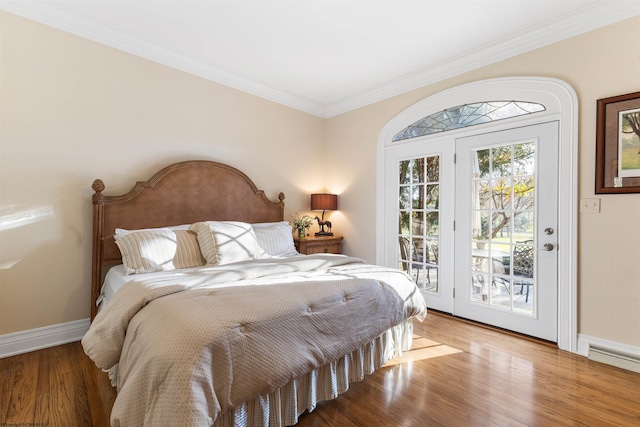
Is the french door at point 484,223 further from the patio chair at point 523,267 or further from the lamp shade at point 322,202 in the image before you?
the lamp shade at point 322,202

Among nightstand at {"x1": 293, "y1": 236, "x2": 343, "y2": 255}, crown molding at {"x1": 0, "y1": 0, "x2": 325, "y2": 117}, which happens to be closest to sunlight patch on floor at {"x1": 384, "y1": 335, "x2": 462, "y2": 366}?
nightstand at {"x1": 293, "y1": 236, "x2": 343, "y2": 255}

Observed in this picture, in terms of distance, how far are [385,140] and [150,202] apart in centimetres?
270

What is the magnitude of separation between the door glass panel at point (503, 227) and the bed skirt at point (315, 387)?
1.18 metres

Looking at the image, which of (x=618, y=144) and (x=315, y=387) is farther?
(x=618, y=144)

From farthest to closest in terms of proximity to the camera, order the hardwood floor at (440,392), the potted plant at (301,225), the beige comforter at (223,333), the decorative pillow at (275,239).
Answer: the potted plant at (301,225), the decorative pillow at (275,239), the hardwood floor at (440,392), the beige comforter at (223,333)

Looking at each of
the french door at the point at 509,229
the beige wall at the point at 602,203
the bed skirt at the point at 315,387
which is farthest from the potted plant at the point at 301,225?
the beige wall at the point at 602,203

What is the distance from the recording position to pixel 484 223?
9.81ft

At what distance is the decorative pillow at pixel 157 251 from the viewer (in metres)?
2.33

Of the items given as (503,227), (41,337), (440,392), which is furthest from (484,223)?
(41,337)

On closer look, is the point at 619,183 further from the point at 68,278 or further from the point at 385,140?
the point at 68,278

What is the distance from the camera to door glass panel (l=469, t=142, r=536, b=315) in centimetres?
272

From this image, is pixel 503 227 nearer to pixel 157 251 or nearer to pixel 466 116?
pixel 466 116

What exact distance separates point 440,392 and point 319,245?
7.49 feet

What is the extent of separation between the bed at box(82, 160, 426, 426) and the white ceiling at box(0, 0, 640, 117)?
1238 millimetres
